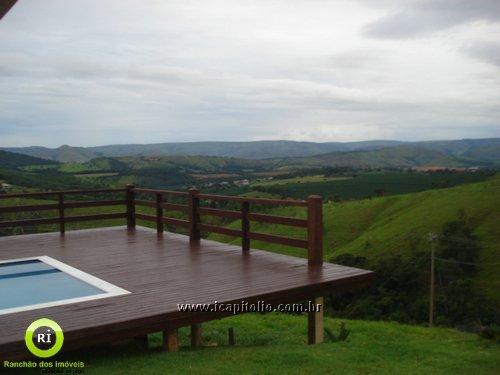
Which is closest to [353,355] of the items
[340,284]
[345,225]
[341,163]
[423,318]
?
[340,284]

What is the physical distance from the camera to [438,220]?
5319cm

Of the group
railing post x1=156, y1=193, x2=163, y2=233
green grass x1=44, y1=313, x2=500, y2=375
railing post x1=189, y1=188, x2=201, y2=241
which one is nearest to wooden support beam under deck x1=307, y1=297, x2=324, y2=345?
green grass x1=44, y1=313, x2=500, y2=375

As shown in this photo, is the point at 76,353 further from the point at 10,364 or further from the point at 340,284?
the point at 340,284

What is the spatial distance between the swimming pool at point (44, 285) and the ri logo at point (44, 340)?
0.85 meters

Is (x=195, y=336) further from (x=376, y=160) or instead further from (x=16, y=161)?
(x=376, y=160)

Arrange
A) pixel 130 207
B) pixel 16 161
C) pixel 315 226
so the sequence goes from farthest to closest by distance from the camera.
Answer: pixel 16 161
pixel 130 207
pixel 315 226

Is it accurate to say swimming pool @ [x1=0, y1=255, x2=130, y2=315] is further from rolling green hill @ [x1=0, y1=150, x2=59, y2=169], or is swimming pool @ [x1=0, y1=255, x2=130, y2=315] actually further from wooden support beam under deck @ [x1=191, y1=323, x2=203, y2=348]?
rolling green hill @ [x1=0, y1=150, x2=59, y2=169]

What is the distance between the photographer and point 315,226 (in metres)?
6.78

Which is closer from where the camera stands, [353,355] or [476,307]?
[353,355]

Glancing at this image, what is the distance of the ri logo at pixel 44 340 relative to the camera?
13.4 feet

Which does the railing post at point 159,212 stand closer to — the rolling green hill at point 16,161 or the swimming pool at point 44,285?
the swimming pool at point 44,285

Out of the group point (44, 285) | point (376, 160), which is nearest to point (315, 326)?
point (44, 285)

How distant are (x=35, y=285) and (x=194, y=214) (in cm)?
325

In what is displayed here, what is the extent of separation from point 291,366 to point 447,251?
4681cm
